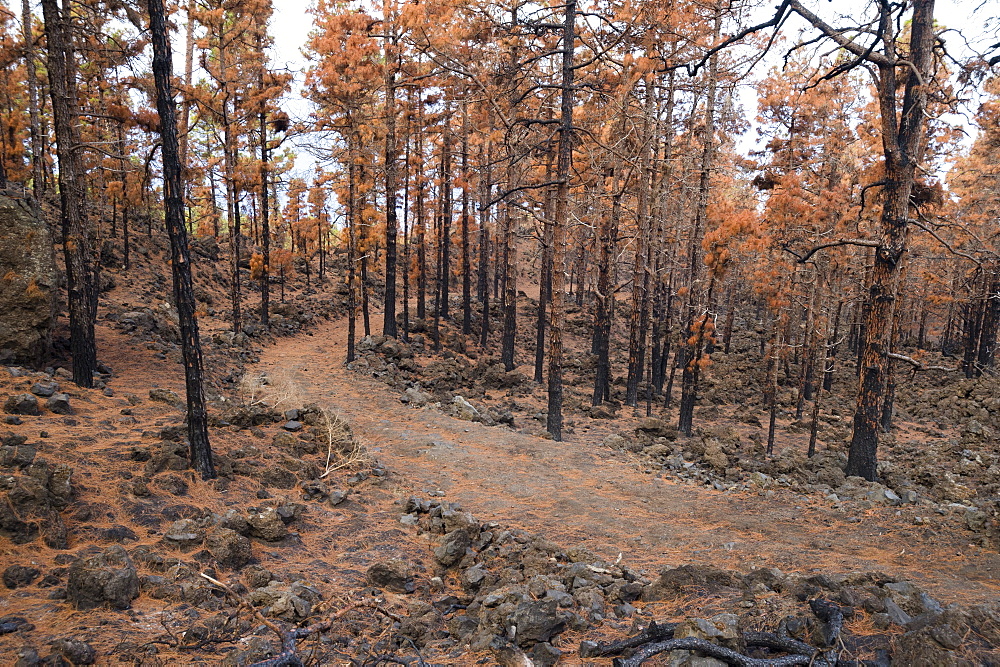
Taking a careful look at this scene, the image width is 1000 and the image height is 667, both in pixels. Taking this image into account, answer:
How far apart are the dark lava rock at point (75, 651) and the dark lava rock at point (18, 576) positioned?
117 cm

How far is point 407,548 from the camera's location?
20.9 feet

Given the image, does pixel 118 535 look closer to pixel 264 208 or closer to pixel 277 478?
pixel 277 478

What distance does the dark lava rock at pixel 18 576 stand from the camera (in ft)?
13.5

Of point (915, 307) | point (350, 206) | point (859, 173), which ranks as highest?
point (859, 173)

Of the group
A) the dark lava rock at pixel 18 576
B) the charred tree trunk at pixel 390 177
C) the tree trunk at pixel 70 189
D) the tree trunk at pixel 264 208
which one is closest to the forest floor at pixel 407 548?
the dark lava rock at pixel 18 576

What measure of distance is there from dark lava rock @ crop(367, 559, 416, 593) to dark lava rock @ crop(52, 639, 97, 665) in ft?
8.13

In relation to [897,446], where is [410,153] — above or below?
above

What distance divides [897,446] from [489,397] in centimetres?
1449

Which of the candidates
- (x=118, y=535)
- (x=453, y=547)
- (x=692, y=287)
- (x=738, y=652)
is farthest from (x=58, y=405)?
(x=692, y=287)

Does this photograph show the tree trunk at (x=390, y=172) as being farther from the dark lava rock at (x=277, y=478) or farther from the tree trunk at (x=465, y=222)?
the dark lava rock at (x=277, y=478)

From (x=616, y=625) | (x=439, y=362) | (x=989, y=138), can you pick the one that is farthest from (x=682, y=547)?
(x=989, y=138)

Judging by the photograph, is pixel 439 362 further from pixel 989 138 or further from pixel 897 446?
pixel 989 138

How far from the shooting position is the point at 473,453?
10734 millimetres

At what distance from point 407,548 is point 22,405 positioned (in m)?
6.28
